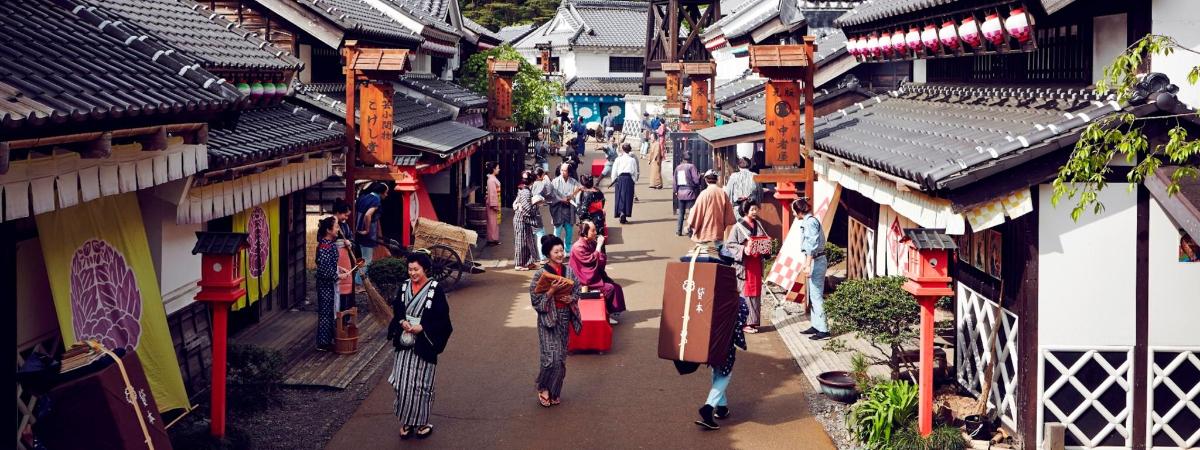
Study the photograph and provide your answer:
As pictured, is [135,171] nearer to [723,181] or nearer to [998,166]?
[998,166]

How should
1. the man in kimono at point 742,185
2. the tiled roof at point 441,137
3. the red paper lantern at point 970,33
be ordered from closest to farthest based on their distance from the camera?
the red paper lantern at point 970,33 → the tiled roof at point 441,137 → the man in kimono at point 742,185

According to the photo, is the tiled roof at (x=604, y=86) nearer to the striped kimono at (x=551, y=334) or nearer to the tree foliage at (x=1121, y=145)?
the striped kimono at (x=551, y=334)

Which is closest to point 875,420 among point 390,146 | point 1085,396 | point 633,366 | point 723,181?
point 1085,396

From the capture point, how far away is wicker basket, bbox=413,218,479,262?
19.0 meters

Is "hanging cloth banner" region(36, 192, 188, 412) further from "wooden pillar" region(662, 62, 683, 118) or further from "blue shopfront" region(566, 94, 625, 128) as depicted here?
"blue shopfront" region(566, 94, 625, 128)

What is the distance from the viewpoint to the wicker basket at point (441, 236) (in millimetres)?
19016

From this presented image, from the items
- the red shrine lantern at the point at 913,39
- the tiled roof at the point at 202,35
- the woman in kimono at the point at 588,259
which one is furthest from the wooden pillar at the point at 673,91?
the tiled roof at the point at 202,35

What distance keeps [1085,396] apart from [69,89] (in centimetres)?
826

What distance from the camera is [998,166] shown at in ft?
29.8

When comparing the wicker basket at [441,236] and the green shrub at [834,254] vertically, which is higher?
the wicker basket at [441,236]

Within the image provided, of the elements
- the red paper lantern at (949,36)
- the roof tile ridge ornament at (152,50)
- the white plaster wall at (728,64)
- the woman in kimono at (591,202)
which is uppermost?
the white plaster wall at (728,64)

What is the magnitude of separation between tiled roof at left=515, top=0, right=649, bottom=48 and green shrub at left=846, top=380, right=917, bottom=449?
185 ft

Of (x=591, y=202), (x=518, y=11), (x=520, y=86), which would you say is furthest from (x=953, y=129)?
(x=518, y=11)

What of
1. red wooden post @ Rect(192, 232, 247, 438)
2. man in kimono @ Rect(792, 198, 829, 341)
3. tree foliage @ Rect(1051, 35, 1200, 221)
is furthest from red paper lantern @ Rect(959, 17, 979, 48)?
red wooden post @ Rect(192, 232, 247, 438)
